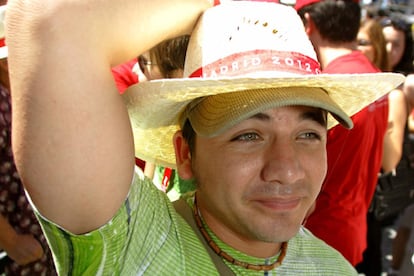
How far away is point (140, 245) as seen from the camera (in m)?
1.10

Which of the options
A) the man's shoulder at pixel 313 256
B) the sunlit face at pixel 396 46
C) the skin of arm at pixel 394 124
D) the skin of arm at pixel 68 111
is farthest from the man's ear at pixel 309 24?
the skin of arm at pixel 68 111

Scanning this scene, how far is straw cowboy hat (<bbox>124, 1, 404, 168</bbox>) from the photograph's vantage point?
44.4 inches

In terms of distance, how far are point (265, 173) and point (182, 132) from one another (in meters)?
0.29

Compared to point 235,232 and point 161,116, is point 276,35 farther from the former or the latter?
point 235,232

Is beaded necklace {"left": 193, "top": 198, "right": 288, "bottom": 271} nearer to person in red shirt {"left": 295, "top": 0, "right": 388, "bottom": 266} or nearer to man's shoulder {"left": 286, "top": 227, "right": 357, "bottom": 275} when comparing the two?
man's shoulder {"left": 286, "top": 227, "right": 357, "bottom": 275}

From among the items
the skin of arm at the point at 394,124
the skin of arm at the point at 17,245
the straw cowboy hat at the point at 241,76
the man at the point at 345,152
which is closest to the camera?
the straw cowboy hat at the point at 241,76

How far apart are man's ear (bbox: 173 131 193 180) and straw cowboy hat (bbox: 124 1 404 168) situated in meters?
0.11

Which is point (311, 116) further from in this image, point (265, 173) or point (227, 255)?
point (227, 255)

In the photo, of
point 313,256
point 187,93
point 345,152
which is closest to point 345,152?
point 345,152

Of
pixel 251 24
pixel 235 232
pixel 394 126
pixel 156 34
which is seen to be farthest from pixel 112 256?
pixel 394 126

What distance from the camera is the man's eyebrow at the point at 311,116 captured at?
1.21 m

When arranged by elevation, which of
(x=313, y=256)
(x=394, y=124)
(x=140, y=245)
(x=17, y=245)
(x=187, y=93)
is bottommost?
(x=394, y=124)

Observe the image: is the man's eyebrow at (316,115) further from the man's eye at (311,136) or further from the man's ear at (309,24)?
the man's ear at (309,24)

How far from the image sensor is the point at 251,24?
1189 mm
